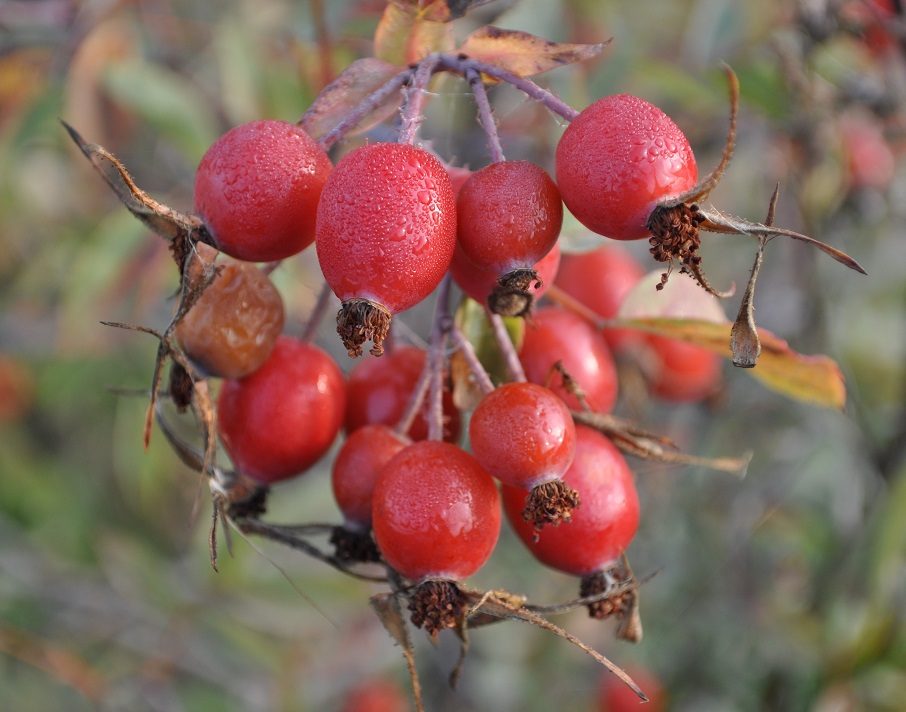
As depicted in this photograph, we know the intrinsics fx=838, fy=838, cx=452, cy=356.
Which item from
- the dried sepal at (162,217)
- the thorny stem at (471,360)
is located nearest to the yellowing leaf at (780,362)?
the thorny stem at (471,360)

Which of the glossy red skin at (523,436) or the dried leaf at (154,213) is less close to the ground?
the dried leaf at (154,213)

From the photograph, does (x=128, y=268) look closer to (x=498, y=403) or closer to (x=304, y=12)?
(x=304, y=12)

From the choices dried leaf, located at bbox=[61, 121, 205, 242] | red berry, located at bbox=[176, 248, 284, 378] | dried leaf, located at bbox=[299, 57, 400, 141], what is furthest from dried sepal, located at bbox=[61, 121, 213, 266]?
dried leaf, located at bbox=[299, 57, 400, 141]

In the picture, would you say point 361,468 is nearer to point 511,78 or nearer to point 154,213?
point 154,213

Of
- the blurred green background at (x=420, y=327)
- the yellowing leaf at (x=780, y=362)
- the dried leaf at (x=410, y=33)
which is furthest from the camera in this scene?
the blurred green background at (x=420, y=327)

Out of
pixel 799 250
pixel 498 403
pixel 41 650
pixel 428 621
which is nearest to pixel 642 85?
pixel 799 250

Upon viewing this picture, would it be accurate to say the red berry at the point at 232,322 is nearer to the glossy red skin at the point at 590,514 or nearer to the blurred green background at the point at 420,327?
the glossy red skin at the point at 590,514

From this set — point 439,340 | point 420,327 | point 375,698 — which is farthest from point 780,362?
point 375,698

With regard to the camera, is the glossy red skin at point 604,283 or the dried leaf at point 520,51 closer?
the dried leaf at point 520,51
